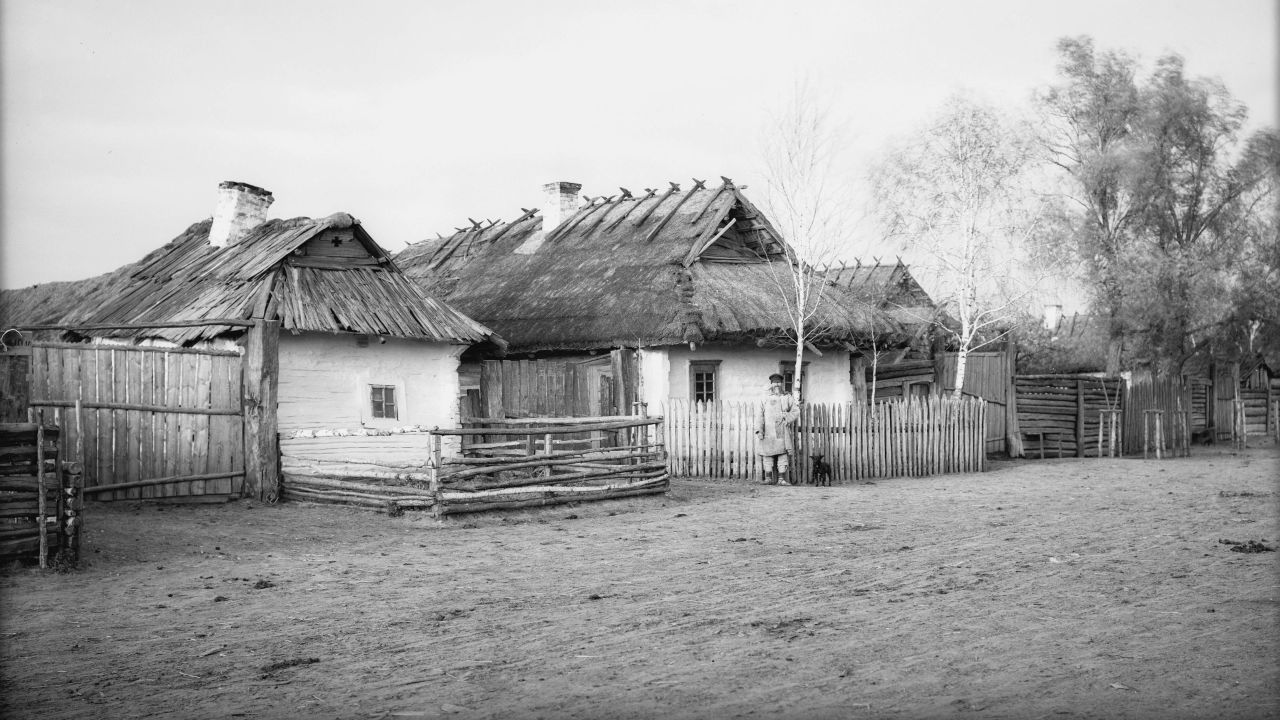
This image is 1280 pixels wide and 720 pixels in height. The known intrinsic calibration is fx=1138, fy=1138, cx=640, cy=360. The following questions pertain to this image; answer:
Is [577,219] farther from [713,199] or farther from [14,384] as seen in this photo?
[14,384]

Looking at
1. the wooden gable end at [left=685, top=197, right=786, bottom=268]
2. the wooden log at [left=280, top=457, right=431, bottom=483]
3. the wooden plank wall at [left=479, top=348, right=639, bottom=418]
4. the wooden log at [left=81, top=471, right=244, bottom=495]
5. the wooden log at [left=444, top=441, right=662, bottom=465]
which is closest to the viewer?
the wooden log at [left=81, top=471, right=244, bottom=495]

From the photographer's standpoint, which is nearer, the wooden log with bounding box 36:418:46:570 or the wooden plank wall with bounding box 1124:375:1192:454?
the wooden log with bounding box 36:418:46:570

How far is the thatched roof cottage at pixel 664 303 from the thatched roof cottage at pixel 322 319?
7.37 ft

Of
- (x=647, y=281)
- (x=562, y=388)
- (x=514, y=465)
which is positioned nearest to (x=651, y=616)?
(x=514, y=465)

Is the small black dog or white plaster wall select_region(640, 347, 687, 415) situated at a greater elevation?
white plaster wall select_region(640, 347, 687, 415)

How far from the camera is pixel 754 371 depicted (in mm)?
20922

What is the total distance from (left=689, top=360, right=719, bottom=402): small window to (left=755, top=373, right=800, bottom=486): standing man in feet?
10.3

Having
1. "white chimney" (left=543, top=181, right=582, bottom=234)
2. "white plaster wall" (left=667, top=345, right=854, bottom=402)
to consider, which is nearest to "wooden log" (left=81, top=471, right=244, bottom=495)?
"white plaster wall" (left=667, top=345, right=854, bottom=402)

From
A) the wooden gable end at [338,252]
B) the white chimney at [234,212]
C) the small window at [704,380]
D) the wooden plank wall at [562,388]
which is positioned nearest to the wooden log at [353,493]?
the wooden gable end at [338,252]

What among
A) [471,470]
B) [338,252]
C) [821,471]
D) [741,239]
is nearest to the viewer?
[471,470]

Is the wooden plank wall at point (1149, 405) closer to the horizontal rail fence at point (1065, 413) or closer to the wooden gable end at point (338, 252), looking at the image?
the horizontal rail fence at point (1065, 413)

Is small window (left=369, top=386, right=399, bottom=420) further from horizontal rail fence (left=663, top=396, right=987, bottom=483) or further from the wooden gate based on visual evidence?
the wooden gate

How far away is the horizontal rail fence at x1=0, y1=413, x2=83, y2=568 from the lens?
29.5ft

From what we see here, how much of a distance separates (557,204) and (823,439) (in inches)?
408
